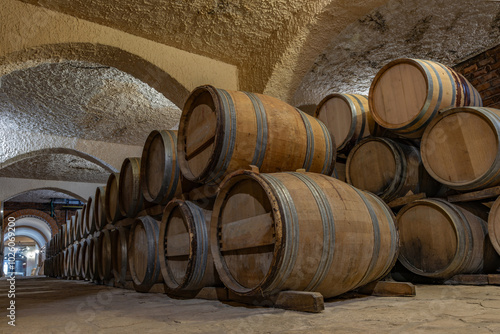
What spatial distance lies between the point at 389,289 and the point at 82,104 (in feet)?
19.0

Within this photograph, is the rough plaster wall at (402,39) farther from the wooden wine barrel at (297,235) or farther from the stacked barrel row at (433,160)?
the wooden wine barrel at (297,235)

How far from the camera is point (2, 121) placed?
665cm

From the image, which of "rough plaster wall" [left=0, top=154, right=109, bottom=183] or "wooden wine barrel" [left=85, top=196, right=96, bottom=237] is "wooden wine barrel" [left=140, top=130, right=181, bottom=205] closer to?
"wooden wine barrel" [left=85, top=196, right=96, bottom=237]

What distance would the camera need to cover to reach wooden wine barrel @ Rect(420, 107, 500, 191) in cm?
264

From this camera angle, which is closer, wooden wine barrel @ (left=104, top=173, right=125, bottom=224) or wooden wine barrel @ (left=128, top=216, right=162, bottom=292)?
wooden wine barrel @ (left=128, top=216, right=162, bottom=292)

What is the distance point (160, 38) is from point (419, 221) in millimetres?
3317

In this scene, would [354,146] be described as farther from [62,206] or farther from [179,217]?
[62,206]

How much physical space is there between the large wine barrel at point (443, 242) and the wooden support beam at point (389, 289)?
0.78 metres

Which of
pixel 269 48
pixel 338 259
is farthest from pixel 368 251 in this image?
pixel 269 48

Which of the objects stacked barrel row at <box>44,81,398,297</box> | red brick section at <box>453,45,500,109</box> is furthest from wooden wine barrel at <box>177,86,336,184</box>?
red brick section at <box>453,45,500,109</box>

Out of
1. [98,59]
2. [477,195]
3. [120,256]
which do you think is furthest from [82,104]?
[477,195]

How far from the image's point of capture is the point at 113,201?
4406 mm

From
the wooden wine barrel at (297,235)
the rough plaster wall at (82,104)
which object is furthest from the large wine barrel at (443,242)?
the rough plaster wall at (82,104)

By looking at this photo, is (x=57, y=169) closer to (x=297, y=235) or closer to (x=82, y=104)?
(x=82, y=104)
